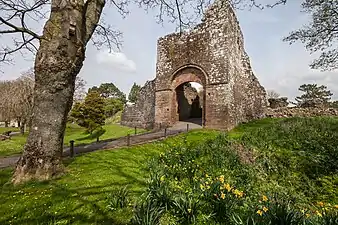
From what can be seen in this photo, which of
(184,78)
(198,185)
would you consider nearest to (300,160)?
(198,185)

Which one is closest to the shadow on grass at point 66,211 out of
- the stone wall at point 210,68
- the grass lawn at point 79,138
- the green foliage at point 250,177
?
the green foliage at point 250,177

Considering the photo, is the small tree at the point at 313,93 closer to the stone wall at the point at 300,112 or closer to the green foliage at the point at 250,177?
the stone wall at the point at 300,112

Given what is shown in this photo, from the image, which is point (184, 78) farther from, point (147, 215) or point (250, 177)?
point (147, 215)

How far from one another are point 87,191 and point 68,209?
842 millimetres

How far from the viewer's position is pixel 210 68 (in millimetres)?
16484

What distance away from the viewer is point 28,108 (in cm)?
2619

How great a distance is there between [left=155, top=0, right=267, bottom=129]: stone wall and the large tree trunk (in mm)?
10547

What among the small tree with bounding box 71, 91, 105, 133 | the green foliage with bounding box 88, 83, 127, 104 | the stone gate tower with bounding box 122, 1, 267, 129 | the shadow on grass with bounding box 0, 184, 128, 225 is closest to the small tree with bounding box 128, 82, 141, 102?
the green foliage with bounding box 88, 83, 127, 104

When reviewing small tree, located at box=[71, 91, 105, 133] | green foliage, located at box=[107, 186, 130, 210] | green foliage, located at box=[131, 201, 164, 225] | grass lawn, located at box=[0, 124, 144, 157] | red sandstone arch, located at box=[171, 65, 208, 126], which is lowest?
grass lawn, located at box=[0, 124, 144, 157]

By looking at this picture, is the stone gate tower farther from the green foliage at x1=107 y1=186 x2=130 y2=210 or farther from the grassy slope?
the green foliage at x1=107 y1=186 x2=130 y2=210

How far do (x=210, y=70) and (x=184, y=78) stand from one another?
86.4 inches

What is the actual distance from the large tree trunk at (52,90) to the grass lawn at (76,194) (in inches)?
19.4

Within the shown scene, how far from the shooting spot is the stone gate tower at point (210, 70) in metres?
16.0

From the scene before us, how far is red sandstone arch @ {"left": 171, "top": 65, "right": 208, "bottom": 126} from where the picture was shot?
668 inches
